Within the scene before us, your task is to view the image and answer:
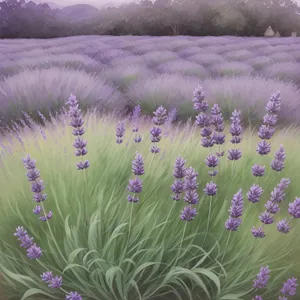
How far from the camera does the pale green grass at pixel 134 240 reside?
3.01 ft

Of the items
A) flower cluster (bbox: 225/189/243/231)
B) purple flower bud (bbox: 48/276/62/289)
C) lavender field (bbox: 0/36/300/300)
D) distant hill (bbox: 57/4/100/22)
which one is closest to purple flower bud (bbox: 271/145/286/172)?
lavender field (bbox: 0/36/300/300)

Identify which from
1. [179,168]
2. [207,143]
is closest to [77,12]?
[207,143]

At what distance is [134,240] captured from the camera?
93cm

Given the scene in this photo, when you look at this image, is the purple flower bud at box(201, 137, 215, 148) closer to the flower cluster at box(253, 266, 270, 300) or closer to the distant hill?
the flower cluster at box(253, 266, 270, 300)

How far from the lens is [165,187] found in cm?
105

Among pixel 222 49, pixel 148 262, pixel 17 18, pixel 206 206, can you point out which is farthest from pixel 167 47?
pixel 148 262

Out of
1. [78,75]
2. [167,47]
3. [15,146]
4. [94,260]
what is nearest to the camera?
[94,260]

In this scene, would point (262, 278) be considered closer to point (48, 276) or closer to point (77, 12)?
point (48, 276)

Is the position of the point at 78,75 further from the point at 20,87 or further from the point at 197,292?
the point at 197,292

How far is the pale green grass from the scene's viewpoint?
917mm

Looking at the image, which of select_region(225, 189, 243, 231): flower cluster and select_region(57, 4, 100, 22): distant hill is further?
select_region(57, 4, 100, 22): distant hill

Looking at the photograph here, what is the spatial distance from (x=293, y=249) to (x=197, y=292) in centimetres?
23

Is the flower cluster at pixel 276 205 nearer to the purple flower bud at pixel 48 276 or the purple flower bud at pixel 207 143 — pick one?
the purple flower bud at pixel 207 143

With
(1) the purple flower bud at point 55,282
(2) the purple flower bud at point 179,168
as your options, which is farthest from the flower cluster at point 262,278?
(1) the purple flower bud at point 55,282
